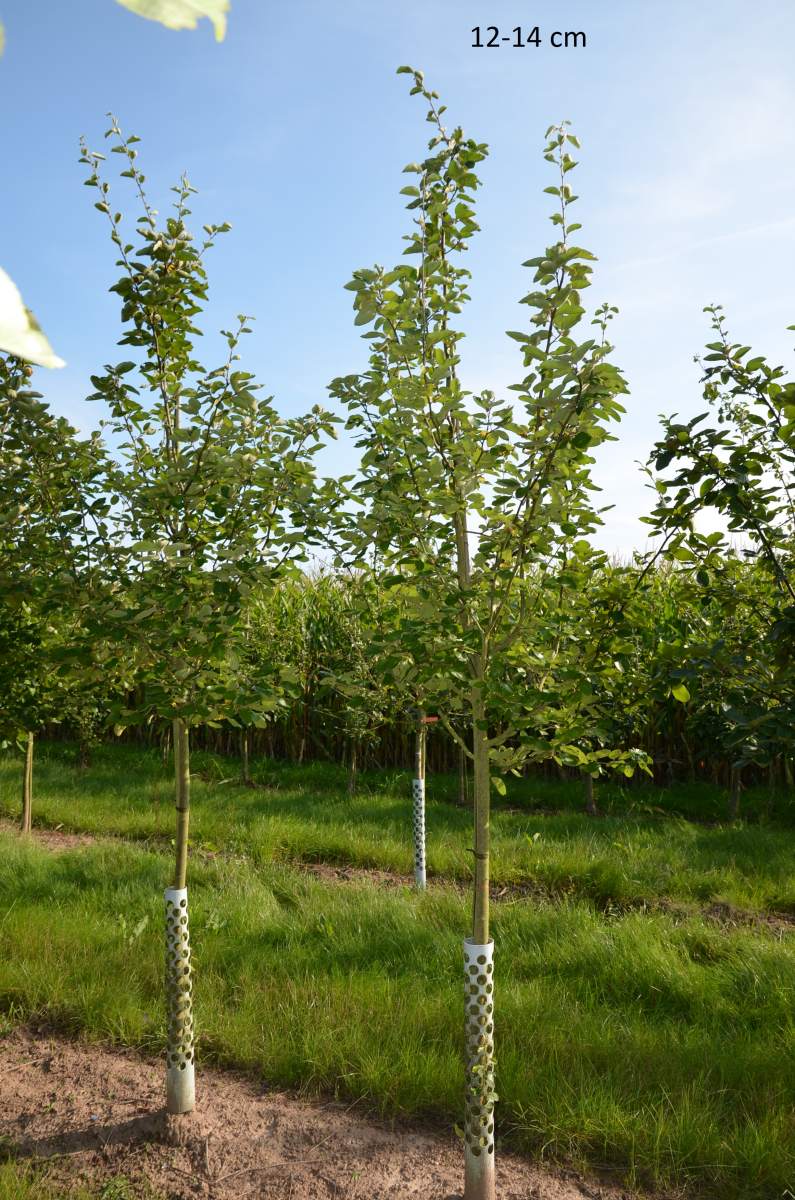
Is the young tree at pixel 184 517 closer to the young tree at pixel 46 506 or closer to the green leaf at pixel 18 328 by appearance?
the young tree at pixel 46 506

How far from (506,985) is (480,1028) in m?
1.43

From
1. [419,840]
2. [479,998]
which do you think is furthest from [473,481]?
[419,840]

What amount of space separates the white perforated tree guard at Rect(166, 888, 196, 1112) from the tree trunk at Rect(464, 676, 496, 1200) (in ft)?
3.81

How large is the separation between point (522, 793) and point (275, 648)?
3364mm

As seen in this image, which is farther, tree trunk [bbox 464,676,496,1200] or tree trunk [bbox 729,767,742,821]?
tree trunk [bbox 729,767,742,821]

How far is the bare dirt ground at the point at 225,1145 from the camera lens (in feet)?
10.0

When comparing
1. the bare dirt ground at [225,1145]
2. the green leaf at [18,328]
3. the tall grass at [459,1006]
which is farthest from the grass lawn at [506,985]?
the green leaf at [18,328]

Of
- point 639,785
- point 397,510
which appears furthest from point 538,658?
point 639,785

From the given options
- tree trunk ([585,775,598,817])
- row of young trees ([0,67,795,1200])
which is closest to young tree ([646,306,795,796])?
row of young trees ([0,67,795,1200])

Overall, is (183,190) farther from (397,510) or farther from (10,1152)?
(10,1152)

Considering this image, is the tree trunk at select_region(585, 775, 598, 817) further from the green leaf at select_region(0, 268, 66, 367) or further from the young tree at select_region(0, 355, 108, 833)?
the green leaf at select_region(0, 268, 66, 367)

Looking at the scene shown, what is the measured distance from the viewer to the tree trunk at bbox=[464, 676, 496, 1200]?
288 cm

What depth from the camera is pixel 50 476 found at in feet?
11.5

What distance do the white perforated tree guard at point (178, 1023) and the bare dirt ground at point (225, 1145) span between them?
9cm
